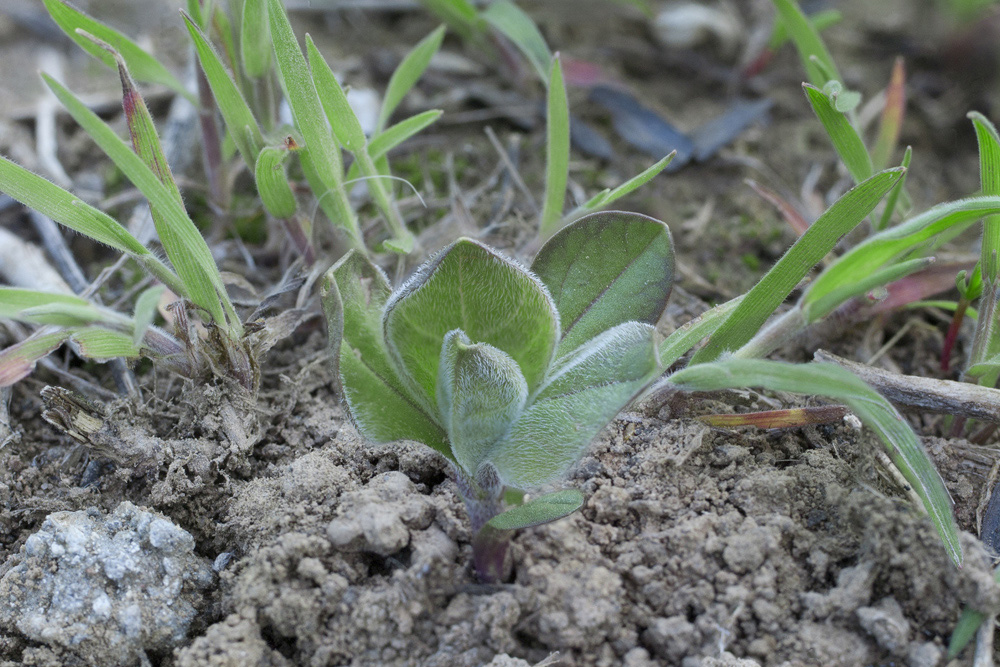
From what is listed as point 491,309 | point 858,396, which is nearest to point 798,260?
point 858,396

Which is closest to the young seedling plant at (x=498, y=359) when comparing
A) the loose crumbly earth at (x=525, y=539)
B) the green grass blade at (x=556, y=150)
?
the loose crumbly earth at (x=525, y=539)

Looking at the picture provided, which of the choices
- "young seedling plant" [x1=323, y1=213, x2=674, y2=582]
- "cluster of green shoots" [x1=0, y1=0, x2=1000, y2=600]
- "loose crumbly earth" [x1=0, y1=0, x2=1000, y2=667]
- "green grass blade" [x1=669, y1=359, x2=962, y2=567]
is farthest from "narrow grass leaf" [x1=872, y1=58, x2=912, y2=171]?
"green grass blade" [x1=669, y1=359, x2=962, y2=567]

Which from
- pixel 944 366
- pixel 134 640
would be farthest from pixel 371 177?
pixel 944 366

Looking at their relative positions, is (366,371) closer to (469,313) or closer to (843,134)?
(469,313)

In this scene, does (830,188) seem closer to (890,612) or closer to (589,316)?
(589,316)

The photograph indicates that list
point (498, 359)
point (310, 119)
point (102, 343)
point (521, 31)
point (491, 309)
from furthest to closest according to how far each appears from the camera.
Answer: point (521, 31)
point (310, 119)
point (102, 343)
point (491, 309)
point (498, 359)

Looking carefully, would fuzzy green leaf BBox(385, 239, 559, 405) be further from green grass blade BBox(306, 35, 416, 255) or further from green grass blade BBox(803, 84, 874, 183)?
green grass blade BBox(803, 84, 874, 183)
